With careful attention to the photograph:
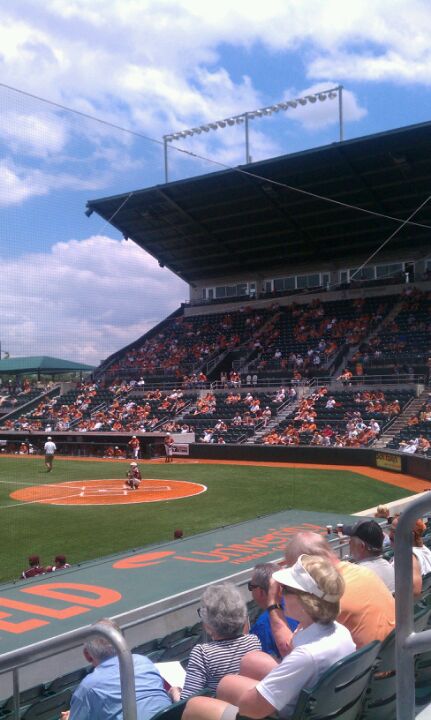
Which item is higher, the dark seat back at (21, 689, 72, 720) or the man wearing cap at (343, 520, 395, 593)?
the man wearing cap at (343, 520, 395, 593)

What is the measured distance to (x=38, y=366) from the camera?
50.4 metres

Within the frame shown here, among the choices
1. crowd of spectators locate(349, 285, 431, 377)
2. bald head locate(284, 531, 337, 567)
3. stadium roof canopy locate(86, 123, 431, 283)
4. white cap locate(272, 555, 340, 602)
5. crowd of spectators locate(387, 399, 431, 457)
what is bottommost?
crowd of spectators locate(387, 399, 431, 457)

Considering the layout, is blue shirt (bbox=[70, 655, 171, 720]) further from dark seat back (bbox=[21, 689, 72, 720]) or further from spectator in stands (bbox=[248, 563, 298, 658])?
dark seat back (bbox=[21, 689, 72, 720])

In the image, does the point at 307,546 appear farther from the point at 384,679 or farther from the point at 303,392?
the point at 303,392

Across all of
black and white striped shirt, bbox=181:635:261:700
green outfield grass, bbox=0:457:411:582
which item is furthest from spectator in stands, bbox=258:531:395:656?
green outfield grass, bbox=0:457:411:582

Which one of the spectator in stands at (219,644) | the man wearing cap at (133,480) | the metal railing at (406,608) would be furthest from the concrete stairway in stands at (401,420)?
the metal railing at (406,608)

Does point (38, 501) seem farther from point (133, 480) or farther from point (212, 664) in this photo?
point (212, 664)

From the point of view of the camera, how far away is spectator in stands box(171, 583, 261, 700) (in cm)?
324

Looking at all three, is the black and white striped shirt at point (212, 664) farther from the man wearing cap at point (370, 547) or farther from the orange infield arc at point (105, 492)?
the orange infield arc at point (105, 492)

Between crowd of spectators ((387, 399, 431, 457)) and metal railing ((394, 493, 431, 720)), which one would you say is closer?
metal railing ((394, 493, 431, 720))

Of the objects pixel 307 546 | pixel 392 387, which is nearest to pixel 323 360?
pixel 392 387

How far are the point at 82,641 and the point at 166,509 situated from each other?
14.2 m

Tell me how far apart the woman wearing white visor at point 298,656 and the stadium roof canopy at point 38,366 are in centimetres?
4923

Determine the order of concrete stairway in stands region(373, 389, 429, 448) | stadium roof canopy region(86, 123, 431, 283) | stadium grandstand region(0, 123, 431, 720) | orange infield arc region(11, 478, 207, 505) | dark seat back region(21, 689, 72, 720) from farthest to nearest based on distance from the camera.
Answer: stadium roof canopy region(86, 123, 431, 283), stadium grandstand region(0, 123, 431, 720), concrete stairway in stands region(373, 389, 429, 448), orange infield arc region(11, 478, 207, 505), dark seat back region(21, 689, 72, 720)
